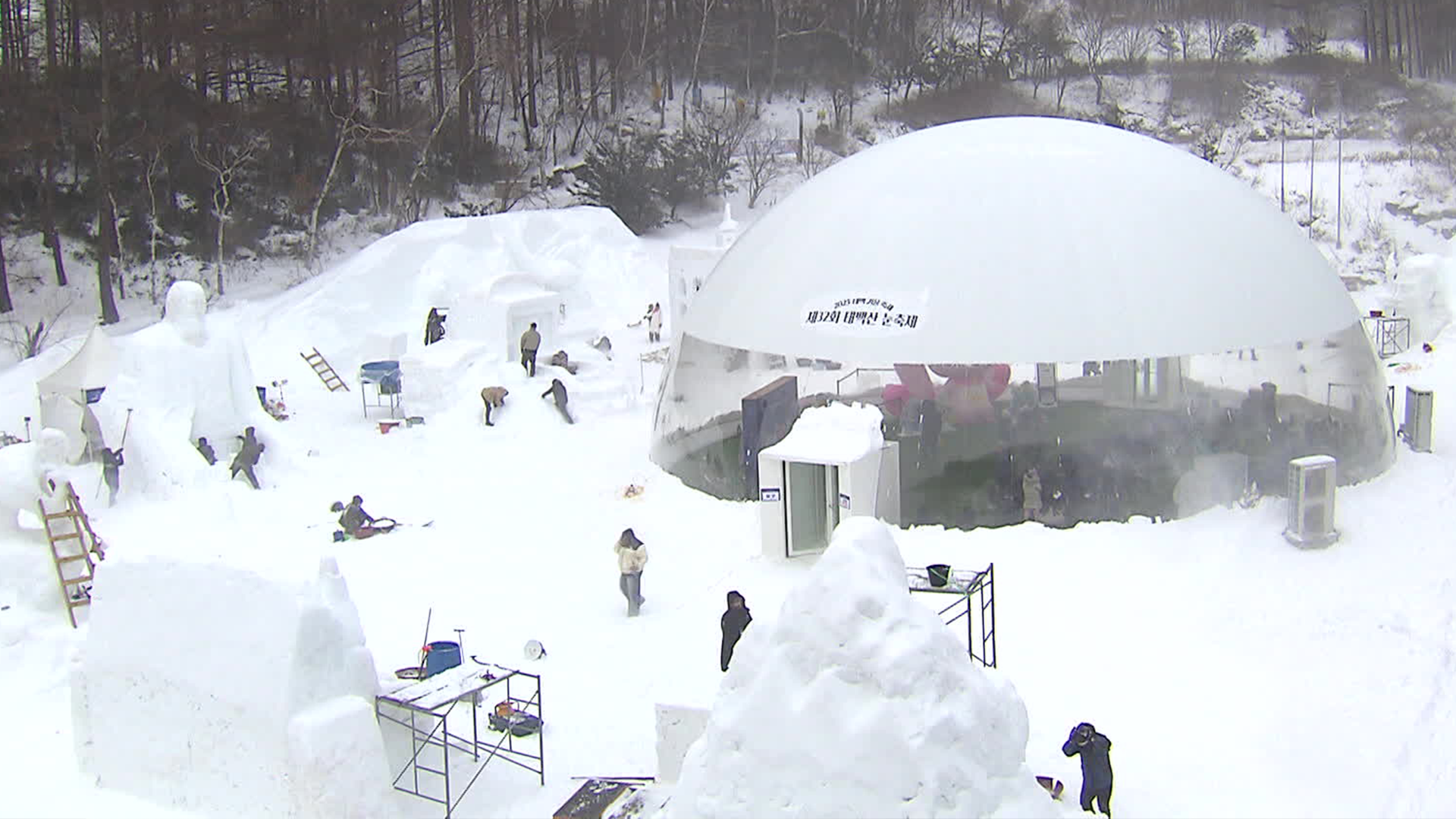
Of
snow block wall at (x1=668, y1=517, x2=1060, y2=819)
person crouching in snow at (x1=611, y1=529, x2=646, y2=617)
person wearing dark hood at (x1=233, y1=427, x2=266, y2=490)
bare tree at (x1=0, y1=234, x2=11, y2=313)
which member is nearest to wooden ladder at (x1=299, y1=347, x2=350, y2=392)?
person wearing dark hood at (x1=233, y1=427, x2=266, y2=490)

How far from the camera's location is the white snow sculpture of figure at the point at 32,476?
53.2ft

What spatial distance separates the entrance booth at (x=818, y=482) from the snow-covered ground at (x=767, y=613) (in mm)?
495

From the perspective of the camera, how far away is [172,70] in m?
42.1

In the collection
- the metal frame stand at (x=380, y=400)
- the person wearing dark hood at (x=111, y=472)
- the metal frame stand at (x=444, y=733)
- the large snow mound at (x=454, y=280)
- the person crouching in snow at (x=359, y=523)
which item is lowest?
the metal frame stand at (x=444, y=733)

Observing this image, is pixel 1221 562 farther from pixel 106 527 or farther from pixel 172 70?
pixel 172 70

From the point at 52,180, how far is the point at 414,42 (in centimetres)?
1878

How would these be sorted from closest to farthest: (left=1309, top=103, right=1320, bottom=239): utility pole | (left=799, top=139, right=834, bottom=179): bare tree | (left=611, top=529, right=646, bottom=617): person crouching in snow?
(left=611, top=529, right=646, bottom=617): person crouching in snow, (left=1309, top=103, right=1320, bottom=239): utility pole, (left=799, top=139, right=834, bottom=179): bare tree

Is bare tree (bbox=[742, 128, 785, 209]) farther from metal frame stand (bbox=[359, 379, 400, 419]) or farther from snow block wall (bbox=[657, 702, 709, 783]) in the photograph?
snow block wall (bbox=[657, 702, 709, 783])

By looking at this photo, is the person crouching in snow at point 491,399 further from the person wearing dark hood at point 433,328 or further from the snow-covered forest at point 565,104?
the snow-covered forest at point 565,104

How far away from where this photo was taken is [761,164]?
5222 centimetres

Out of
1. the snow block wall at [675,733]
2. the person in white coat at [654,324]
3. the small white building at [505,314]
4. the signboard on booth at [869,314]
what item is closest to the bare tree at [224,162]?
the small white building at [505,314]

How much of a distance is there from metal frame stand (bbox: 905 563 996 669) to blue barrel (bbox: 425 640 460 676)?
462 cm

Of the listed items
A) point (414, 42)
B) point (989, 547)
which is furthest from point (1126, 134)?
point (414, 42)

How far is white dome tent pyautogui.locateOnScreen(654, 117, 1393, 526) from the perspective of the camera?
17.2 meters
